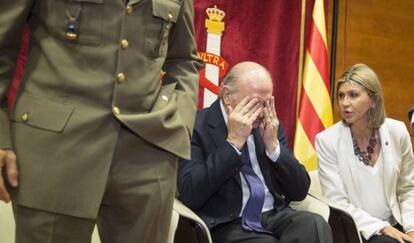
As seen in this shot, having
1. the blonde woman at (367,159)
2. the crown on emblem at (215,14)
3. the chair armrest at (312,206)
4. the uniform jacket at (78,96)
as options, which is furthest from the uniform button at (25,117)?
the crown on emblem at (215,14)

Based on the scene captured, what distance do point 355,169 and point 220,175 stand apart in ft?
2.91

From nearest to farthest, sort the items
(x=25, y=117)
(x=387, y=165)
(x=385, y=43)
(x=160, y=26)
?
1. (x=25, y=117)
2. (x=160, y=26)
3. (x=387, y=165)
4. (x=385, y=43)

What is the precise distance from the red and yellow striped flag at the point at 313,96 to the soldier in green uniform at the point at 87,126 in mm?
2007

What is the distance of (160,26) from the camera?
3.86ft

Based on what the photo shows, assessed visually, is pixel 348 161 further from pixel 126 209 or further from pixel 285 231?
pixel 126 209

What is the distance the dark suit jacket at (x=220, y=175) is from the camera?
6.58ft

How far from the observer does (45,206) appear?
101cm

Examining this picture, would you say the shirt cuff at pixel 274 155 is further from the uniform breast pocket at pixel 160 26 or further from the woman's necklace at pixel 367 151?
the uniform breast pocket at pixel 160 26

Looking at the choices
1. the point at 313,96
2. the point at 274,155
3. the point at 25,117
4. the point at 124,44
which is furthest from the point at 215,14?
the point at 25,117

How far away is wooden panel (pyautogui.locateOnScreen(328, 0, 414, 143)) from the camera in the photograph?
3777mm

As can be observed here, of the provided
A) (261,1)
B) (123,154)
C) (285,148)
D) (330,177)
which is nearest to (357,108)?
(330,177)

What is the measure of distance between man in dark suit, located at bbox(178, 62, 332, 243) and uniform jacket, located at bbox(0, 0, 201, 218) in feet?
2.92

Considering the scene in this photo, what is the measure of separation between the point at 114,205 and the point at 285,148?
1206mm

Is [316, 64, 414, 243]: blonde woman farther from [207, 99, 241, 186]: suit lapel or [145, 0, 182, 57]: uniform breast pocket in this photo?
[145, 0, 182, 57]: uniform breast pocket
